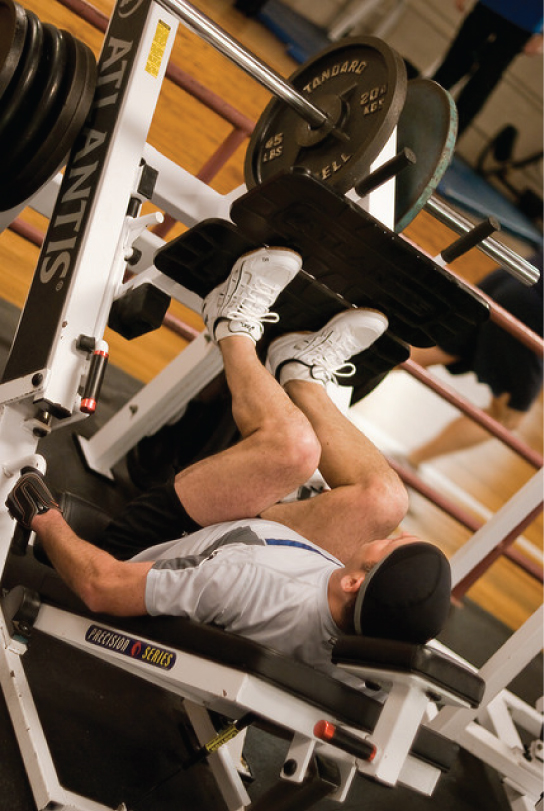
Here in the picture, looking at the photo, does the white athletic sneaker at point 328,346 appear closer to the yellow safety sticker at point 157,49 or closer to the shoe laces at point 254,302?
the shoe laces at point 254,302

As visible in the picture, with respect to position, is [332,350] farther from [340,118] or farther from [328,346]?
[340,118]

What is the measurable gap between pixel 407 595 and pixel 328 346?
0.78 m

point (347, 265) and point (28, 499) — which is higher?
point (347, 265)

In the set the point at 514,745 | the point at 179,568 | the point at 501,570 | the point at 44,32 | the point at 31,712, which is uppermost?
the point at 44,32

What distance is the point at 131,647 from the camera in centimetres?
130

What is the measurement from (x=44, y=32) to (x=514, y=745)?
6.87 ft

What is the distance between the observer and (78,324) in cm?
158

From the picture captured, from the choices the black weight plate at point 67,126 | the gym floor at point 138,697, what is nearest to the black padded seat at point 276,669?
the gym floor at point 138,697

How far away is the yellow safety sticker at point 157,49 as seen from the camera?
5.69ft

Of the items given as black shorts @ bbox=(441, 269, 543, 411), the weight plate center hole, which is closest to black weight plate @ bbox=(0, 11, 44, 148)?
the weight plate center hole

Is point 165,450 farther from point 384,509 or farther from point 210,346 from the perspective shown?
point 384,509

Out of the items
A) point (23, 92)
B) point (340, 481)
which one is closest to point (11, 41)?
point (23, 92)

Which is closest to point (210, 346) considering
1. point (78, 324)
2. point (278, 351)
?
point (278, 351)

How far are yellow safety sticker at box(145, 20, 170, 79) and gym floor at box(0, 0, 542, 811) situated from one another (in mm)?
964
